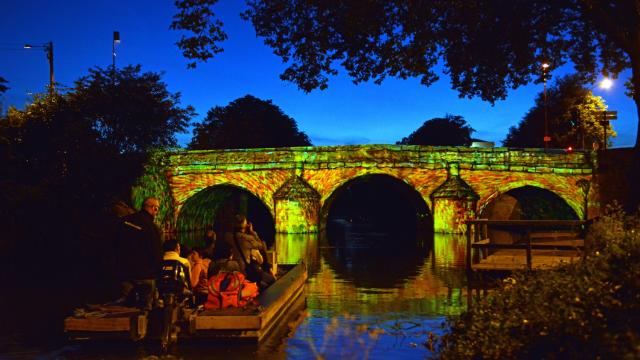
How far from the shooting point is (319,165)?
114 ft

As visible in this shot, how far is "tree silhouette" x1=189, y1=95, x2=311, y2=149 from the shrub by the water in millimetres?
54072

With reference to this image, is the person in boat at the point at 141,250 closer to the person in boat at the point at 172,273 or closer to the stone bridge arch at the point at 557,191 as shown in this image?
the person in boat at the point at 172,273

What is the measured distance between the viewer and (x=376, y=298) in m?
13.8

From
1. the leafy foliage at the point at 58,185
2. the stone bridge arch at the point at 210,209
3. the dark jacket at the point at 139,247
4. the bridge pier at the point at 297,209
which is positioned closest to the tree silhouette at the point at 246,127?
the stone bridge arch at the point at 210,209

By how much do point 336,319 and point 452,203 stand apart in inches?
877

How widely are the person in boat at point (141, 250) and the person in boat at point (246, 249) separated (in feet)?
7.68

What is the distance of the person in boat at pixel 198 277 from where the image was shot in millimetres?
10438

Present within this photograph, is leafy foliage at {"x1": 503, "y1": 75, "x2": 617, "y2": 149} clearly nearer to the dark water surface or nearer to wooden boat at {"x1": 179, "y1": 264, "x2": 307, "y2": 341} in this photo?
the dark water surface

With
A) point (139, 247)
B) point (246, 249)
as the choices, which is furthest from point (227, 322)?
point (246, 249)

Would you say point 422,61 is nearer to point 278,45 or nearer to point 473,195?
point 278,45

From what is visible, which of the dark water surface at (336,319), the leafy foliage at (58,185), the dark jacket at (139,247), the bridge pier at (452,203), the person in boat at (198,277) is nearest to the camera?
the dark jacket at (139,247)

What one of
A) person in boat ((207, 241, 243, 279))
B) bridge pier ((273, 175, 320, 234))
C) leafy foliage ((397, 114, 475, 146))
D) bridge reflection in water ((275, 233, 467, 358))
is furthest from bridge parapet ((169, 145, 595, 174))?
leafy foliage ((397, 114, 475, 146))

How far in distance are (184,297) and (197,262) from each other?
0.98 metres

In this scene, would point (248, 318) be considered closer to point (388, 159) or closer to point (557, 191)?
point (388, 159)
